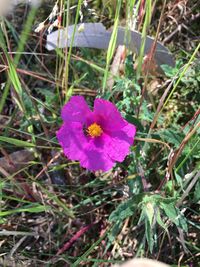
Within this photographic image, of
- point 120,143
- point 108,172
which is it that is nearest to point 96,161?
point 120,143

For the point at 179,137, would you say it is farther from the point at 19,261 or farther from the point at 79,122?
the point at 19,261

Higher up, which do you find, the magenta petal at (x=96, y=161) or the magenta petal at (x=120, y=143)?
the magenta petal at (x=120, y=143)

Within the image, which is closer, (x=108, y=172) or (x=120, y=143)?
(x=120, y=143)

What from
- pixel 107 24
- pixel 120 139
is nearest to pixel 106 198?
pixel 120 139

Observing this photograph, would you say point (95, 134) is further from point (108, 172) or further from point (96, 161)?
point (108, 172)
